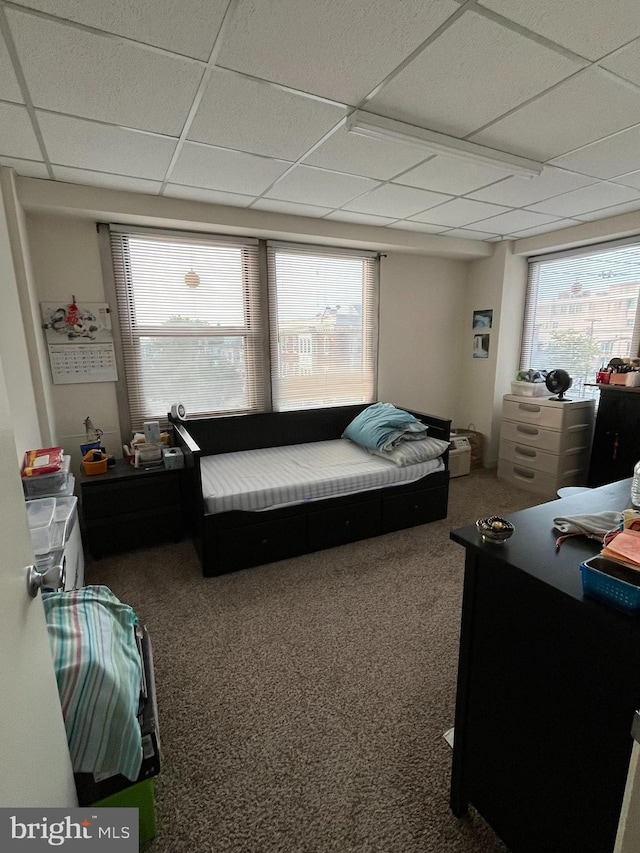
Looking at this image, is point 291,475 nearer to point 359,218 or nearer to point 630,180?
point 359,218

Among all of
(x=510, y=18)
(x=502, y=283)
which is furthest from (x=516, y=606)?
(x=502, y=283)

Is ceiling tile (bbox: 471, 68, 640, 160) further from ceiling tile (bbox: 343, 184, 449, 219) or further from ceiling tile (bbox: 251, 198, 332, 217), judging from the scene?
ceiling tile (bbox: 251, 198, 332, 217)

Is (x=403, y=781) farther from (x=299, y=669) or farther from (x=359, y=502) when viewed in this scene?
(x=359, y=502)

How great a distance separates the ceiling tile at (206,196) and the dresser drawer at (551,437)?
128 inches

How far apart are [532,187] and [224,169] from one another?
2013mm

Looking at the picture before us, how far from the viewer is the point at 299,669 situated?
183 centimetres

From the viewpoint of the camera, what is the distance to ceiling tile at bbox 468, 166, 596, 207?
2.52 m

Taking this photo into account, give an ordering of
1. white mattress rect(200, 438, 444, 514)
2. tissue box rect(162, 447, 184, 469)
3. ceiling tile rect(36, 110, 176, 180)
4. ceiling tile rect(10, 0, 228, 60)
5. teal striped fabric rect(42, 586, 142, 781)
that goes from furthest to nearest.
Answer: tissue box rect(162, 447, 184, 469) → white mattress rect(200, 438, 444, 514) → ceiling tile rect(36, 110, 176, 180) → ceiling tile rect(10, 0, 228, 60) → teal striped fabric rect(42, 586, 142, 781)

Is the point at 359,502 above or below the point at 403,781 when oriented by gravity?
above

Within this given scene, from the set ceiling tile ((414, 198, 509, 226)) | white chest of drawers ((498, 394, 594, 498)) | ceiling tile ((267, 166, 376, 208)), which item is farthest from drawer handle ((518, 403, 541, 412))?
ceiling tile ((267, 166, 376, 208))

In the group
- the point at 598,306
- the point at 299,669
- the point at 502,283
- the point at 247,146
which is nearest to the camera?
the point at 299,669

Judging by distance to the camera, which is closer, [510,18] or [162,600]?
[510,18]

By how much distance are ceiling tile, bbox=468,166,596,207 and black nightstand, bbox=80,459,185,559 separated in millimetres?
2934

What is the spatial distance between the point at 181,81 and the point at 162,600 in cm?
251
